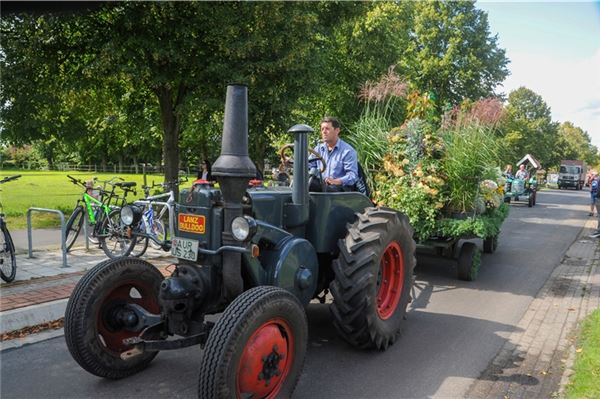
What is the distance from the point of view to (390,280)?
4.85 meters

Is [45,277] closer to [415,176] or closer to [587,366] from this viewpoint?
[415,176]

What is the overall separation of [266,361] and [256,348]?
5.3 inches

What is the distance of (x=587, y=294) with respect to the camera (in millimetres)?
6609

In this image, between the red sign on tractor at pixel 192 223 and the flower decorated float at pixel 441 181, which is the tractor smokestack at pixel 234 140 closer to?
the red sign on tractor at pixel 192 223

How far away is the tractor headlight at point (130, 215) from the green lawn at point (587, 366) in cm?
351

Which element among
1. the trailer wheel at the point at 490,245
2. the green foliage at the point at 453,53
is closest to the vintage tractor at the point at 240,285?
the trailer wheel at the point at 490,245

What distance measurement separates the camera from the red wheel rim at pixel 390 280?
470 centimetres

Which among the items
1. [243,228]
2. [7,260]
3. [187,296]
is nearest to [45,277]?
[7,260]

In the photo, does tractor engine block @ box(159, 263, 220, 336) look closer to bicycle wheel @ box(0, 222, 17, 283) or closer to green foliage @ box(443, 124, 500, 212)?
bicycle wheel @ box(0, 222, 17, 283)

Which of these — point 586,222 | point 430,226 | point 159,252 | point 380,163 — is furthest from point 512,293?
point 586,222


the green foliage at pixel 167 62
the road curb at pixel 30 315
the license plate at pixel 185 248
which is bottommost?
the road curb at pixel 30 315

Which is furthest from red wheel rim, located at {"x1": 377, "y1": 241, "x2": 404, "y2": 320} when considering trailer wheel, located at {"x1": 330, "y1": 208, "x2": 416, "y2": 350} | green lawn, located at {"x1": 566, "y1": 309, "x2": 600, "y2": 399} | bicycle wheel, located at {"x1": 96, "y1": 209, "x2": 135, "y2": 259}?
Result: bicycle wheel, located at {"x1": 96, "y1": 209, "x2": 135, "y2": 259}

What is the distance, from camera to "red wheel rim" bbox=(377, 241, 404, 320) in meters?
4.70

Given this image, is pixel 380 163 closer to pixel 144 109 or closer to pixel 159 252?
pixel 159 252
